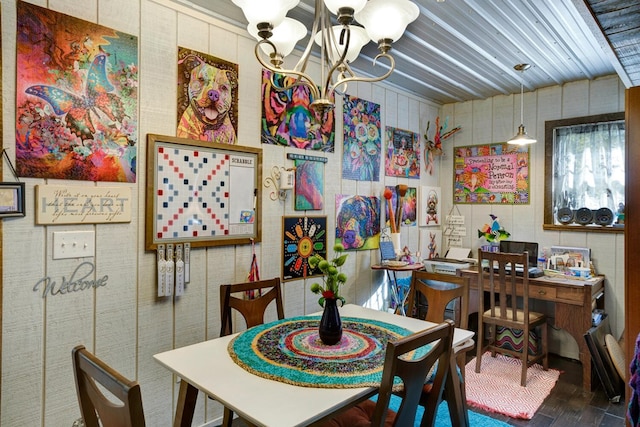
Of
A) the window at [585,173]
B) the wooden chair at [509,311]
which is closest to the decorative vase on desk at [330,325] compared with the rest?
the wooden chair at [509,311]

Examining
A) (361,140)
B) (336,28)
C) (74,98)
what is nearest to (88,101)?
(74,98)

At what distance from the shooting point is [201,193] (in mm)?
2277

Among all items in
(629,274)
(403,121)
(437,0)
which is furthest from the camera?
(403,121)

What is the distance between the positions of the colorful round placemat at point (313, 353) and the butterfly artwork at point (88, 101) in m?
1.23

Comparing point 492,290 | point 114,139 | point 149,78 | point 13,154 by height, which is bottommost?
point 492,290

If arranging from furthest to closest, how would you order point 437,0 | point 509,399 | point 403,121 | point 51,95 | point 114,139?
point 403,121
point 509,399
point 437,0
point 114,139
point 51,95

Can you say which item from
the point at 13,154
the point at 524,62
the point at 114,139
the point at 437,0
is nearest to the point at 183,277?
the point at 114,139

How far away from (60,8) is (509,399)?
3.42 meters

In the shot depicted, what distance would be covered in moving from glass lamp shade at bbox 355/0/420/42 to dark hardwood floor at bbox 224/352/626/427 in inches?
83.6

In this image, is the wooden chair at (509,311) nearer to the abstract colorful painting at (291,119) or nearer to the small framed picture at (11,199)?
the abstract colorful painting at (291,119)

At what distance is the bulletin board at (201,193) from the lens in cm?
210

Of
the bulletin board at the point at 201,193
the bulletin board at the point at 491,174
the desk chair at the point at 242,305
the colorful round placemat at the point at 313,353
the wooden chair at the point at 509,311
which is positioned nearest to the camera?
the colorful round placemat at the point at 313,353

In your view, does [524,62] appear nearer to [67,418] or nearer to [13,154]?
[13,154]

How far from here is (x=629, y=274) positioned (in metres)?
1.58
